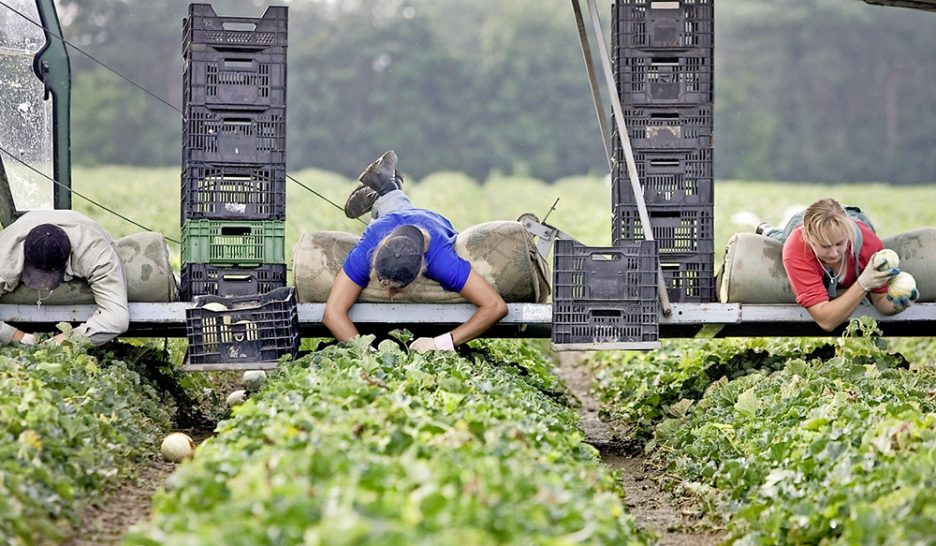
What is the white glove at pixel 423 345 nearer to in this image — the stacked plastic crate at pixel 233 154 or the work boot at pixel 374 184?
the stacked plastic crate at pixel 233 154

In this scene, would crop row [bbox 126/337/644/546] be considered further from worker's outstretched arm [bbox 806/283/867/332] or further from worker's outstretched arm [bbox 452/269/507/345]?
worker's outstretched arm [bbox 806/283/867/332]

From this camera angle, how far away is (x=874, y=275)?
30.5 ft

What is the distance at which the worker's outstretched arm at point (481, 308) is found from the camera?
31.1 feet

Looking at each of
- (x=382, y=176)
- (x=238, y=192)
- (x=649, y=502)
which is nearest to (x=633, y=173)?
(x=382, y=176)

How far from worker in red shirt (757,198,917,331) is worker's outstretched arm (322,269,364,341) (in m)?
2.90

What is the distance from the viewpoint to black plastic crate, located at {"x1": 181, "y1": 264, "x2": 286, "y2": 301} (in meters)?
9.82

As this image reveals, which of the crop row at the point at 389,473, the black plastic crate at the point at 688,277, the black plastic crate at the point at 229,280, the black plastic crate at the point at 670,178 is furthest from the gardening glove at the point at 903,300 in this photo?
the black plastic crate at the point at 229,280

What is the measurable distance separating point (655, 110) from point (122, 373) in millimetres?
4056

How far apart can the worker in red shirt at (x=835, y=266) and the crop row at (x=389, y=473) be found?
2.67 m

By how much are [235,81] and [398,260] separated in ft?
6.22

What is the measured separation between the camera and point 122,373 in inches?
356

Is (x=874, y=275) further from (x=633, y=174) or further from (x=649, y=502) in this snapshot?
(x=649, y=502)

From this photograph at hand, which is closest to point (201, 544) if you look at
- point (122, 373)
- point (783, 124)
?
point (122, 373)

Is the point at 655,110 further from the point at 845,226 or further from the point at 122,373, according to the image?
the point at 122,373
